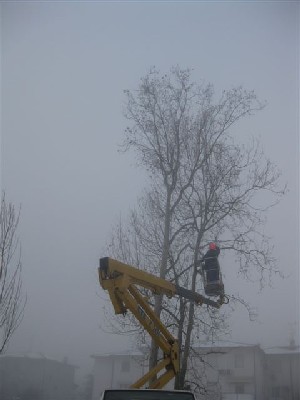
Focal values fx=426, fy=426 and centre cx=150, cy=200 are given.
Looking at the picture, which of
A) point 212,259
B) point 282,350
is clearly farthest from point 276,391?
point 212,259

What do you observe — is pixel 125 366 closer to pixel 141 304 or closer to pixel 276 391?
pixel 276 391

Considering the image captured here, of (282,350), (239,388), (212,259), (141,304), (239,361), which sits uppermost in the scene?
(212,259)

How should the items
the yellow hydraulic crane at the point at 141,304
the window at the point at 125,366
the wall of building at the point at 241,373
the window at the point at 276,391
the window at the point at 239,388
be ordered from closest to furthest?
the yellow hydraulic crane at the point at 141,304
the wall of building at the point at 241,373
the window at the point at 239,388
the window at the point at 276,391
the window at the point at 125,366

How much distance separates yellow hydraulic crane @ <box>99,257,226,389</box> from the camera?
837cm

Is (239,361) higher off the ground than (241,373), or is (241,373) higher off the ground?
(239,361)

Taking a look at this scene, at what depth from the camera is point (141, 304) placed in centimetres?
880

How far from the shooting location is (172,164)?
51.8ft

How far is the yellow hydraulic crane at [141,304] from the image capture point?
329 inches

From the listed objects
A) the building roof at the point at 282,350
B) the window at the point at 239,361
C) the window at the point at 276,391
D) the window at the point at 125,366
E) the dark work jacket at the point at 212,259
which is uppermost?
the dark work jacket at the point at 212,259

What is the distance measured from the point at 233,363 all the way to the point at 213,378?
7.01 ft

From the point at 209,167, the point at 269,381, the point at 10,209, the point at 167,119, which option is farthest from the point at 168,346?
the point at 269,381

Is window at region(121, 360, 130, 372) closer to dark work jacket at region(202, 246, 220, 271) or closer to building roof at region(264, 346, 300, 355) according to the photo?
building roof at region(264, 346, 300, 355)

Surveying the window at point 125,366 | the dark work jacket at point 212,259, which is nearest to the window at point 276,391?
the window at point 125,366

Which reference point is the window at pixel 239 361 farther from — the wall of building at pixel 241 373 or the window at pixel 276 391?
the window at pixel 276 391
